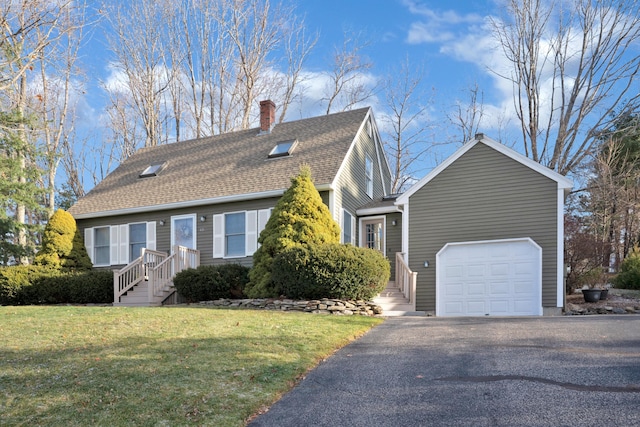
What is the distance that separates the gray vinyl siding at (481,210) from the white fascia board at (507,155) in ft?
0.32

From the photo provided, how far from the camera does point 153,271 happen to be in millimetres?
14461

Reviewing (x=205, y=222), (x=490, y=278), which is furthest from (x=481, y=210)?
(x=205, y=222)

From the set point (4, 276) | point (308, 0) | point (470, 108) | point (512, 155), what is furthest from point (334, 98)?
point (4, 276)

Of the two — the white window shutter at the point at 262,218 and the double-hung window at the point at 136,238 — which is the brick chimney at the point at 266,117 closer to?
the white window shutter at the point at 262,218

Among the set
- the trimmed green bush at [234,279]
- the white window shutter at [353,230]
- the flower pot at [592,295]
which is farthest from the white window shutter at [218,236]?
the flower pot at [592,295]

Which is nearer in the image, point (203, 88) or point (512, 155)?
point (512, 155)

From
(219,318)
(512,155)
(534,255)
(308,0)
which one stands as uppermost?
(308,0)

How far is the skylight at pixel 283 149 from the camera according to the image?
57.0 ft

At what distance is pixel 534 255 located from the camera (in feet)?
42.8

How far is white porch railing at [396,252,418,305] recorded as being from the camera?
13734mm

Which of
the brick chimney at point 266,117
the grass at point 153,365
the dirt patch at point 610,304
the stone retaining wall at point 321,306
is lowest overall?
the dirt patch at point 610,304

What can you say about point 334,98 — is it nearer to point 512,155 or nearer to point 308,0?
point 308,0

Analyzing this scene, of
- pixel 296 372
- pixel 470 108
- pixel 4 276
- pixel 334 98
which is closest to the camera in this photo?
pixel 296 372

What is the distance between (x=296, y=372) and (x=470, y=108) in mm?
23880
